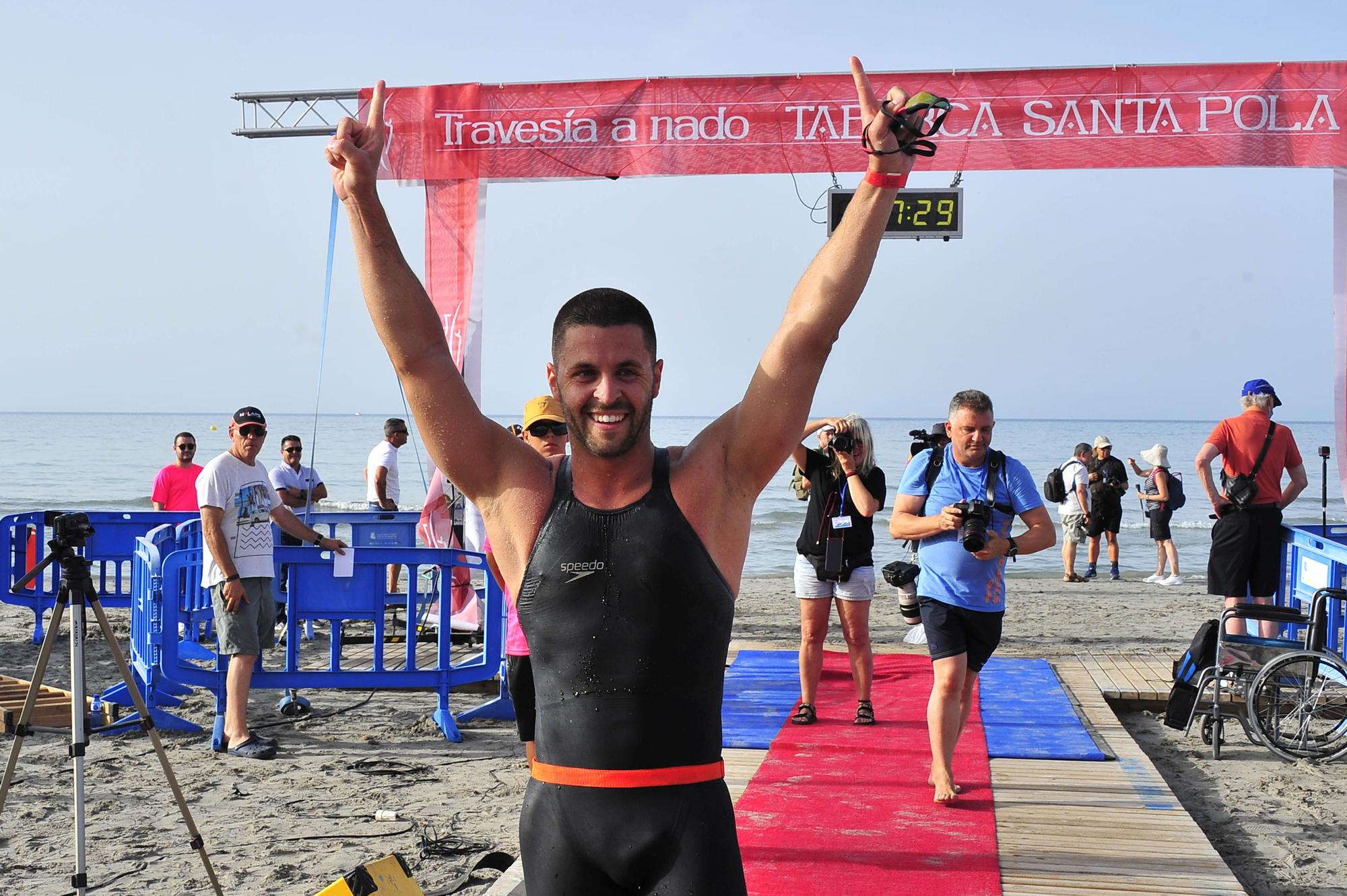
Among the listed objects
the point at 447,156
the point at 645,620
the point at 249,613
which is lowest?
the point at 249,613

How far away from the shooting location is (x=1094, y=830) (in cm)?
518

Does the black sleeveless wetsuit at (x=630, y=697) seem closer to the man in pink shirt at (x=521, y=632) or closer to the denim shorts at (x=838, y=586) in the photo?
the man in pink shirt at (x=521, y=632)

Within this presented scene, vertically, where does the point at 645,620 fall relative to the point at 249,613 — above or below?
above

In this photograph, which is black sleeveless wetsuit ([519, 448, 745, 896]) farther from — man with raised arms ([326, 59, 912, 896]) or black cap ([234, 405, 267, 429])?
black cap ([234, 405, 267, 429])

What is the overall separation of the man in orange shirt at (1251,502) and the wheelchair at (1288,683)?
3.98 feet

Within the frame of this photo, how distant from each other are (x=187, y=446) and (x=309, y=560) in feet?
17.0

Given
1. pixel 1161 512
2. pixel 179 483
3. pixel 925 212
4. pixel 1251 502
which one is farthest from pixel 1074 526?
pixel 179 483

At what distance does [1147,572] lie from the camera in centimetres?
1986

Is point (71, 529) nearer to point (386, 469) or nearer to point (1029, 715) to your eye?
point (1029, 715)

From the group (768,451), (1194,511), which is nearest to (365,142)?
(768,451)

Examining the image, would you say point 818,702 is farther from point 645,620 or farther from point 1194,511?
point 1194,511

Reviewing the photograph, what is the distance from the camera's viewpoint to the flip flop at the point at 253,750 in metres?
7.04

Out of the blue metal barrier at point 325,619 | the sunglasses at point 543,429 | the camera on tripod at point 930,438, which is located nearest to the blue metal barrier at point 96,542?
the blue metal barrier at point 325,619

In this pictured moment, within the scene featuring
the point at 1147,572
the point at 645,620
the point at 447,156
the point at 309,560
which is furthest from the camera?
the point at 1147,572
